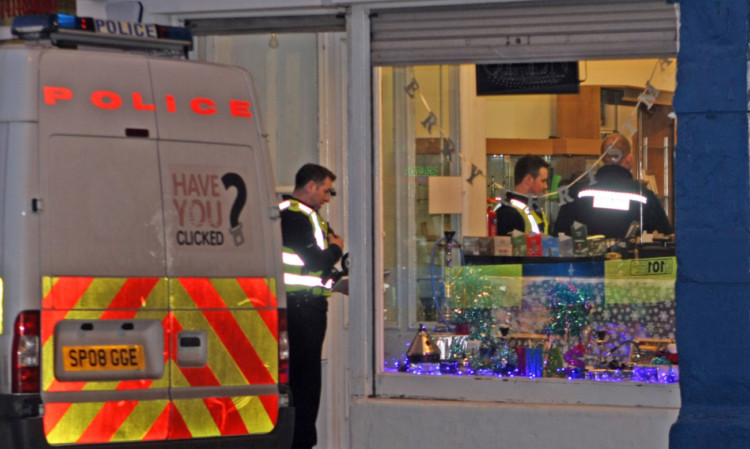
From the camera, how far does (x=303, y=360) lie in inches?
328

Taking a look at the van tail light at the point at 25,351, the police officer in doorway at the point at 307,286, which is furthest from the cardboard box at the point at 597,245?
the van tail light at the point at 25,351

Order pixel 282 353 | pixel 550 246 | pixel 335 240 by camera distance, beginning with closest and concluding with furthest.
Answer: pixel 282 353, pixel 550 246, pixel 335 240

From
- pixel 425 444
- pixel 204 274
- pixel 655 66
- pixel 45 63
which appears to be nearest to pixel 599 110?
pixel 655 66

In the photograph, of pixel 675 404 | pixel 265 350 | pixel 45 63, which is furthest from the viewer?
pixel 675 404

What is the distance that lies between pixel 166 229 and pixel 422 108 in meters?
2.89

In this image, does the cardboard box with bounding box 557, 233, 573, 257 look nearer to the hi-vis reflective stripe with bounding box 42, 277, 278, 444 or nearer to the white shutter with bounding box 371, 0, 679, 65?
the white shutter with bounding box 371, 0, 679, 65

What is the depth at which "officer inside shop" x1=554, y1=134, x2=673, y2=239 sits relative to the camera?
822 cm

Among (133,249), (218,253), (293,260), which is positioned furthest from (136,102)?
(293,260)

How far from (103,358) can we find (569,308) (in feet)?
11.1

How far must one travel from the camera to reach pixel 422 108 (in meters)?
8.67

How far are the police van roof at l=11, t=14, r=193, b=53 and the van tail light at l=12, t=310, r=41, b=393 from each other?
1550 mm

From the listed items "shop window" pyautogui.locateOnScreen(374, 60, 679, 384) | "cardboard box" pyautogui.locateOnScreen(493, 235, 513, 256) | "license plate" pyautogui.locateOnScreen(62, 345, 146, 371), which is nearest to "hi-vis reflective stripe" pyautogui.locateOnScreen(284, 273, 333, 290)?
"shop window" pyautogui.locateOnScreen(374, 60, 679, 384)

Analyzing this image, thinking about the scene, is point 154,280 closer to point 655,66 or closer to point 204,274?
point 204,274

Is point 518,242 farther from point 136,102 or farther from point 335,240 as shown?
point 136,102
